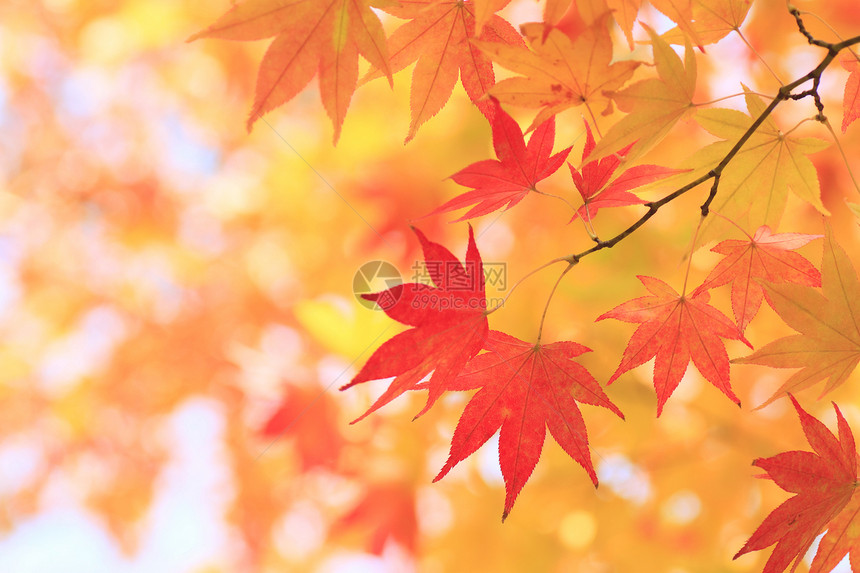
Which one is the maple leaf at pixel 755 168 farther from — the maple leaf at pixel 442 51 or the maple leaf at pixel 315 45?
the maple leaf at pixel 315 45

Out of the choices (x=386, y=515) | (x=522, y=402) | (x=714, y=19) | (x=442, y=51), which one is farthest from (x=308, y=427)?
(x=714, y=19)

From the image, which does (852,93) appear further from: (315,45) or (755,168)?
(315,45)

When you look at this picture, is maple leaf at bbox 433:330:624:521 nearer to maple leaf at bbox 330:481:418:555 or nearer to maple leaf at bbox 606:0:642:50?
maple leaf at bbox 606:0:642:50

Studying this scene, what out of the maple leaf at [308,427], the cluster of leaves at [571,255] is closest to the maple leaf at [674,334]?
the cluster of leaves at [571,255]

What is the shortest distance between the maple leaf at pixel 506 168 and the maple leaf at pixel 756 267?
22 cm

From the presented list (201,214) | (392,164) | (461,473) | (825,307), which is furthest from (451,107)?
(201,214)

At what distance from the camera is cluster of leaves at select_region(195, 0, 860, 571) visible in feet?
1.72

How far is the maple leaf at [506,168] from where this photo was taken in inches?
21.9

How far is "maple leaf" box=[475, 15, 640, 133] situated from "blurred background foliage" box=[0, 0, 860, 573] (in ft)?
0.73

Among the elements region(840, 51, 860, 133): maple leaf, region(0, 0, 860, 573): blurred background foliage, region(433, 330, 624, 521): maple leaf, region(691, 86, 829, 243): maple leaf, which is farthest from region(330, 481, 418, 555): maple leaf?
region(840, 51, 860, 133): maple leaf

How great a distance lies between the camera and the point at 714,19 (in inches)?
25.0

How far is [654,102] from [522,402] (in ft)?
1.05

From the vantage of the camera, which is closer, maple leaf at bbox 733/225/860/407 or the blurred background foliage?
maple leaf at bbox 733/225/860/407

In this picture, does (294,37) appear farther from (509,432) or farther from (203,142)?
(203,142)
